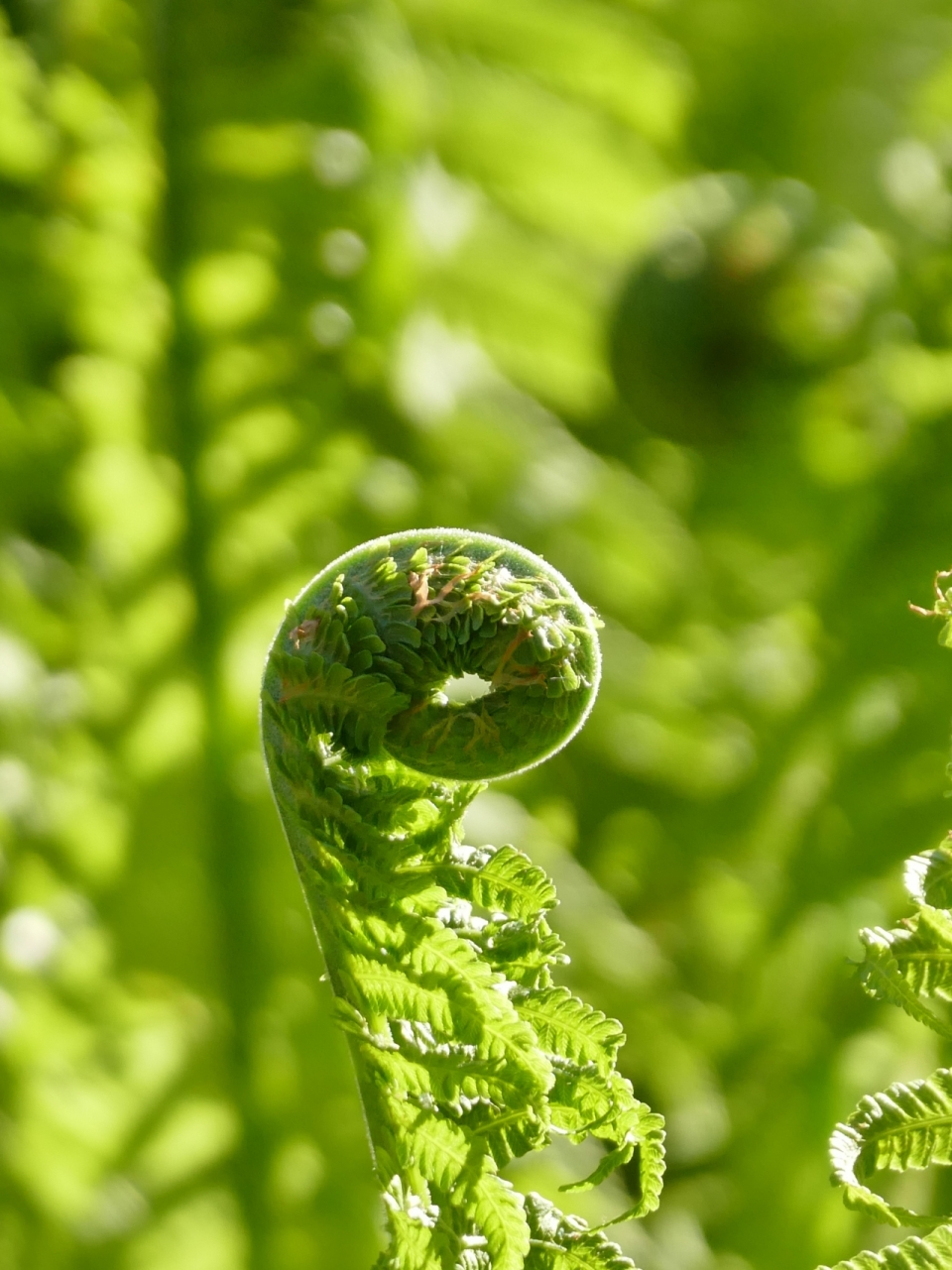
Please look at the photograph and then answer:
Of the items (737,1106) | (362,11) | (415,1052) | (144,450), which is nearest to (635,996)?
(737,1106)

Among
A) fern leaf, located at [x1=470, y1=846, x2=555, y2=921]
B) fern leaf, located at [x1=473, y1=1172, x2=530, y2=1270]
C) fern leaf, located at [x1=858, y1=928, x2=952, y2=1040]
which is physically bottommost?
fern leaf, located at [x1=473, y1=1172, x2=530, y2=1270]

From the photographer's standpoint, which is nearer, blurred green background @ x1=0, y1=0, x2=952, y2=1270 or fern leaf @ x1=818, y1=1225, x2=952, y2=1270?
fern leaf @ x1=818, y1=1225, x2=952, y2=1270

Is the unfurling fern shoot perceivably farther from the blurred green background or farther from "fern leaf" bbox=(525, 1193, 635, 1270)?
the blurred green background

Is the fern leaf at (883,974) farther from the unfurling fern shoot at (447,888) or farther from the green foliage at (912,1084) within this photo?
the unfurling fern shoot at (447,888)

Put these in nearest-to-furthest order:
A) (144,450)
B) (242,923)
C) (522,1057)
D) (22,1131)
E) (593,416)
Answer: (522,1057) < (22,1131) < (242,923) < (144,450) < (593,416)

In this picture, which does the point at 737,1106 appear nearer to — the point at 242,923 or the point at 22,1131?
the point at 242,923

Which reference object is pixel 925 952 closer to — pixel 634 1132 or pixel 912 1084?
pixel 912 1084

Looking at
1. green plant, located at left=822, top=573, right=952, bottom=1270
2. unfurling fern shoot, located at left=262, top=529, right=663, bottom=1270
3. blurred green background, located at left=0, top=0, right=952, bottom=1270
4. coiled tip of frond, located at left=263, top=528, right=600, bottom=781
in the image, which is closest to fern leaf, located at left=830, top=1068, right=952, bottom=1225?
green plant, located at left=822, top=573, right=952, bottom=1270
